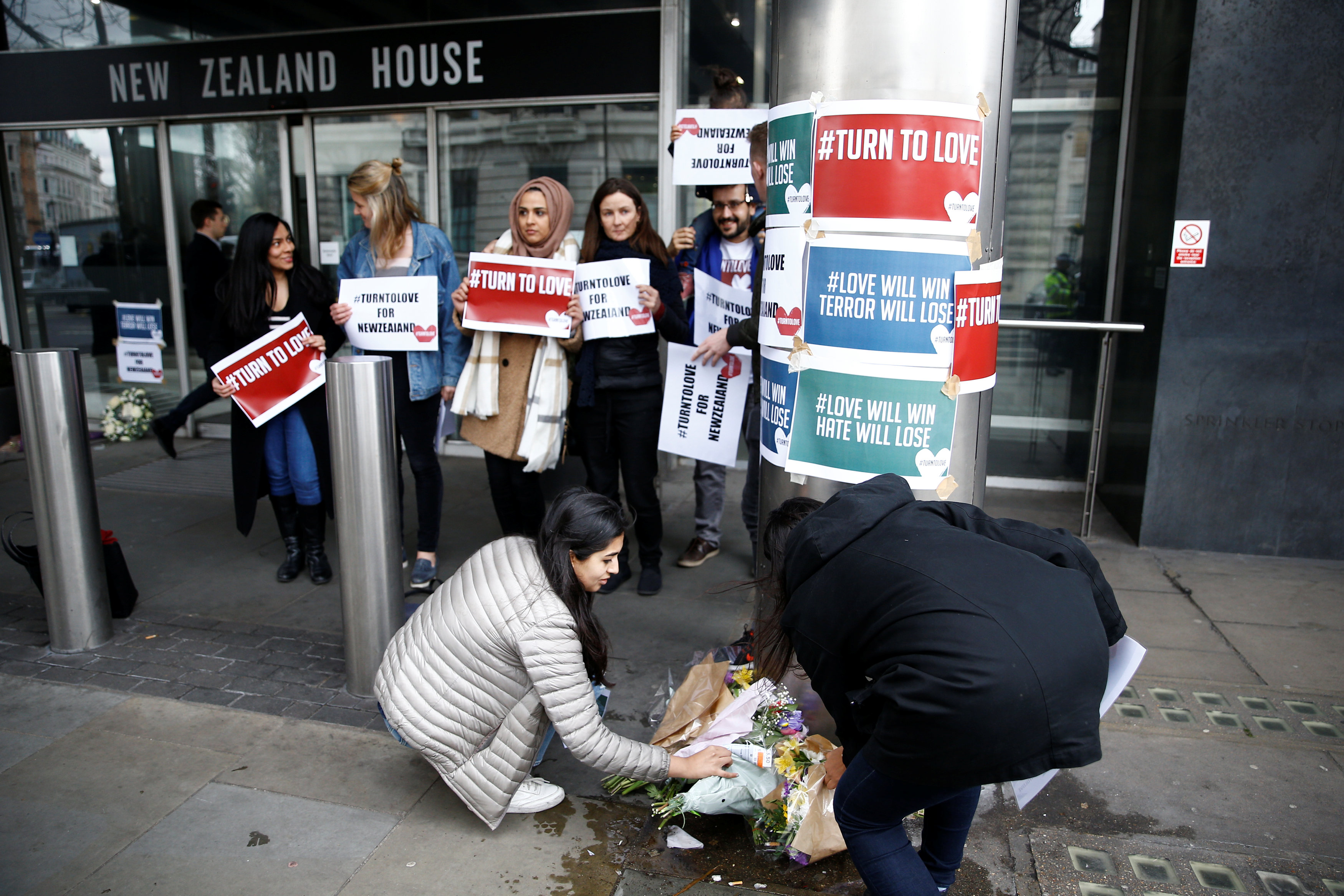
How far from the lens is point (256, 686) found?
3.59 metres

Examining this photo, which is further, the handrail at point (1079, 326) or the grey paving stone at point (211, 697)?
the handrail at point (1079, 326)

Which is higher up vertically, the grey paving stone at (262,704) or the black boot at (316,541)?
the black boot at (316,541)

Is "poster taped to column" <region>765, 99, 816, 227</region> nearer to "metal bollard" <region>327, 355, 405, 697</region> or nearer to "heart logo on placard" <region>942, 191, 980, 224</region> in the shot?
"heart logo on placard" <region>942, 191, 980, 224</region>

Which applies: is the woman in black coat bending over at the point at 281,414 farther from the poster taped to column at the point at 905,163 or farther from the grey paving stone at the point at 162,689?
the poster taped to column at the point at 905,163

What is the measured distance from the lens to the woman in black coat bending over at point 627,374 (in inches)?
167

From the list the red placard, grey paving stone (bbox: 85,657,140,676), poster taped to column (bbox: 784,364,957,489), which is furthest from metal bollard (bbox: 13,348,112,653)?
poster taped to column (bbox: 784,364,957,489)

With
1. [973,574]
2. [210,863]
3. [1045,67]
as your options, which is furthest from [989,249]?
[1045,67]

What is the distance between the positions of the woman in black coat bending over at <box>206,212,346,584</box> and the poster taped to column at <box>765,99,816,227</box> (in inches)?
101

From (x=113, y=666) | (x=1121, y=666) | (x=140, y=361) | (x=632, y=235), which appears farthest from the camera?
(x=140, y=361)

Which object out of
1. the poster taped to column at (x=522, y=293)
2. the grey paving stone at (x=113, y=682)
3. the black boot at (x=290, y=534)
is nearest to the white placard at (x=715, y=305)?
the poster taped to column at (x=522, y=293)

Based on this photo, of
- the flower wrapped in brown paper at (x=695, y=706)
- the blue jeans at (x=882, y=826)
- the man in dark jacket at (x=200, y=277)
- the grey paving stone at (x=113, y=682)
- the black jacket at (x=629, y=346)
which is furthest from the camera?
the man in dark jacket at (x=200, y=277)

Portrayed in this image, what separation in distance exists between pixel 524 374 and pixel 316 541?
1419 mm

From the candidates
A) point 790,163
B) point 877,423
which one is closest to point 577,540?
point 877,423

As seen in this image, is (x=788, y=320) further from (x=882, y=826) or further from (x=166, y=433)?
(x=166, y=433)
